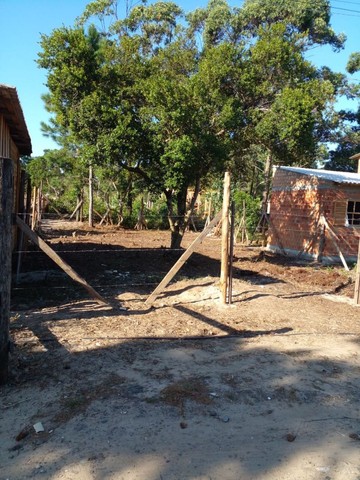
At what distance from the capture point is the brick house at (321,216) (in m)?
15.2

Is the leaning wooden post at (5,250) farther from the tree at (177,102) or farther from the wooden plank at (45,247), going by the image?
the tree at (177,102)

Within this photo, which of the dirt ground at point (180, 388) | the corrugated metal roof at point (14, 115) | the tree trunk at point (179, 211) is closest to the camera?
the dirt ground at point (180, 388)

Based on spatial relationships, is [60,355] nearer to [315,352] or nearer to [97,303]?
[97,303]

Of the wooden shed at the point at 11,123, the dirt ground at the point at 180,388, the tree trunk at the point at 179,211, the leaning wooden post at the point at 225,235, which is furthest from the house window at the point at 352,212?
the wooden shed at the point at 11,123

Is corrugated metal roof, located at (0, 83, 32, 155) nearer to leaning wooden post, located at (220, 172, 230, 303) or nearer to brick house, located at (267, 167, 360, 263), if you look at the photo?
leaning wooden post, located at (220, 172, 230, 303)

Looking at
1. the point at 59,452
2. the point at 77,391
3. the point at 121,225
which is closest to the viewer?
the point at 59,452

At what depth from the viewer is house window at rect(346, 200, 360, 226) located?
15797 mm

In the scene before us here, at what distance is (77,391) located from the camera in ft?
12.6

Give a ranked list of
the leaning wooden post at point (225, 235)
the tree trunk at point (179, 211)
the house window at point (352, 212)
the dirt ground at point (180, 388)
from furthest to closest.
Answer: the house window at point (352, 212) < the tree trunk at point (179, 211) < the leaning wooden post at point (225, 235) < the dirt ground at point (180, 388)

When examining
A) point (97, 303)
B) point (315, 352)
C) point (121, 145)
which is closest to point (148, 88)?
point (121, 145)

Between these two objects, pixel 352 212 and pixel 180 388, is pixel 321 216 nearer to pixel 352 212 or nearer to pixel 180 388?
pixel 352 212

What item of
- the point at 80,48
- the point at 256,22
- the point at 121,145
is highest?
the point at 256,22

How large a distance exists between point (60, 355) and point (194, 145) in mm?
6784

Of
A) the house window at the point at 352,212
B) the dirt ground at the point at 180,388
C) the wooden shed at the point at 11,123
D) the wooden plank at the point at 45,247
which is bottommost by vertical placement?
the dirt ground at the point at 180,388
